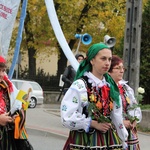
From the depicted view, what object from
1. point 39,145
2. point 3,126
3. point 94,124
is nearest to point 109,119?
point 94,124

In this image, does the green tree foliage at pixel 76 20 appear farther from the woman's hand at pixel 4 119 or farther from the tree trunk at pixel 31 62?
the woman's hand at pixel 4 119

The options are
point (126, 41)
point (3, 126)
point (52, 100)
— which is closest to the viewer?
point (3, 126)

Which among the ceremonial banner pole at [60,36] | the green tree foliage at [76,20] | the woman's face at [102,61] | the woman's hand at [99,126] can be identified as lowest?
the woman's hand at [99,126]

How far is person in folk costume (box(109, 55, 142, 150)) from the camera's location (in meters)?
5.82

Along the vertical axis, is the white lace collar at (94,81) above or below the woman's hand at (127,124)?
above

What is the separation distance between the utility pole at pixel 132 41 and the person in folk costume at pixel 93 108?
8.65 metres

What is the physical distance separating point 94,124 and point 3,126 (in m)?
0.93

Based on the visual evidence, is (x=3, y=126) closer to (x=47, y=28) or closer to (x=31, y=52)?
(x=47, y=28)

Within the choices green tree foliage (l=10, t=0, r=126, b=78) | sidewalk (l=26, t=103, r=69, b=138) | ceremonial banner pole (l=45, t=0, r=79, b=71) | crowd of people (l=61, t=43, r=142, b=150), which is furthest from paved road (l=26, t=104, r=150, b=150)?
green tree foliage (l=10, t=0, r=126, b=78)

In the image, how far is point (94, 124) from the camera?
4.73m

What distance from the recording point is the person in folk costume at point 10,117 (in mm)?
5090

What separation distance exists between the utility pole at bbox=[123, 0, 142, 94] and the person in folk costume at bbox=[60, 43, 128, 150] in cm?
865

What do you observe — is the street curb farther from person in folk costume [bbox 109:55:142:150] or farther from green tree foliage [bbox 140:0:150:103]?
green tree foliage [bbox 140:0:150:103]

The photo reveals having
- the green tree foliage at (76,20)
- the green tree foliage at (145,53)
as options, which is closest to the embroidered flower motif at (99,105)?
the green tree foliage at (145,53)
